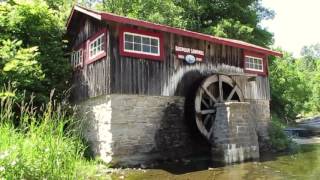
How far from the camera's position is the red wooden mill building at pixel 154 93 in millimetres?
10320

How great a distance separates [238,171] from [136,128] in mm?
3150

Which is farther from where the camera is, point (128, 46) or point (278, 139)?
point (278, 139)

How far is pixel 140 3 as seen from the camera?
22062 mm

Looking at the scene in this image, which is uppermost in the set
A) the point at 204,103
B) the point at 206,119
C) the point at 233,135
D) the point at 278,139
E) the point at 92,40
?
the point at 92,40

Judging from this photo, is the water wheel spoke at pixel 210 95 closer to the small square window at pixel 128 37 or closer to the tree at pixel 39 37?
the small square window at pixel 128 37

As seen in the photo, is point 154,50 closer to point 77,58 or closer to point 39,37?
point 77,58

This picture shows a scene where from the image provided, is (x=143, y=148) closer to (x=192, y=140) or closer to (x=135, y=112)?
(x=135, y=112)

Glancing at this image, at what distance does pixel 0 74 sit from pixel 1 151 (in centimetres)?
750

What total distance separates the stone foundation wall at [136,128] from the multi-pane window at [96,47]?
4.76 ft

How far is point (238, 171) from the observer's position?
30.1 ft

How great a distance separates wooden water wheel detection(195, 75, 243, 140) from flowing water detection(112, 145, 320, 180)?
60.9 inches

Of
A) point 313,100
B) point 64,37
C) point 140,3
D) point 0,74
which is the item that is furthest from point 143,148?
point 313,100

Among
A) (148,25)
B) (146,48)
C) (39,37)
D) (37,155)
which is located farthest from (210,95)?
(37,155)

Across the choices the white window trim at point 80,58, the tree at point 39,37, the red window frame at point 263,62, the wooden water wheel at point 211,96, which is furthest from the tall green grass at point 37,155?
the red window frame at point 263,62
